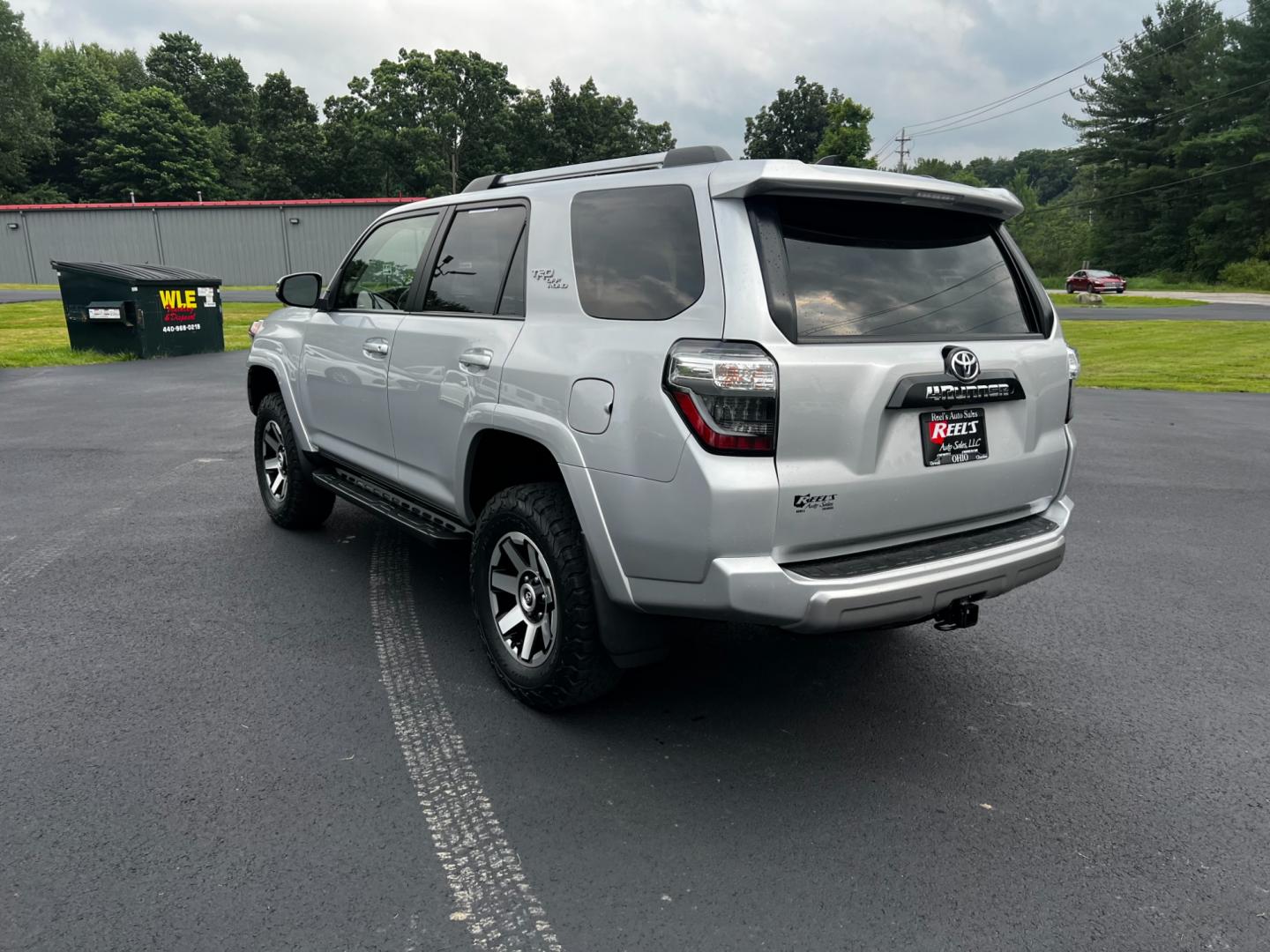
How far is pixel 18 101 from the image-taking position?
201ft

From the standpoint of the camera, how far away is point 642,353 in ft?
9.26

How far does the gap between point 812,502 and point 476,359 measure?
1.54 m

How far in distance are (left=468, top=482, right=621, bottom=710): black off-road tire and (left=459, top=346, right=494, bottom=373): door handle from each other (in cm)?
50

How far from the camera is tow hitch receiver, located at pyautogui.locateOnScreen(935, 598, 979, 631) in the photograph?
3.03 m

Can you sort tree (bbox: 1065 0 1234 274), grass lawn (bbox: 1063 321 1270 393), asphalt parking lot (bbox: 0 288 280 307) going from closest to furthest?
grass lawn (bbox: 1063 321 1270 393), asphalt parking lot (bbox: 0 288 280 307), tree (bbox: 1065 0 1234 274)

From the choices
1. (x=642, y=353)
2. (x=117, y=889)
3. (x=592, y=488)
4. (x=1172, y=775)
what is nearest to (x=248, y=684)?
(x=117, y=889)

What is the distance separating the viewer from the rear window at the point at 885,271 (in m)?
2.81

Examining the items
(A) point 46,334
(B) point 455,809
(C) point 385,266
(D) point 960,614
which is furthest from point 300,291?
(A) point 46,334

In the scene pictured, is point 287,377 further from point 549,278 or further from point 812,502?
point 812,502

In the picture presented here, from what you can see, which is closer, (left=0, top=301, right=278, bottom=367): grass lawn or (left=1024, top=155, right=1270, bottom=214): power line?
(left=0, top=301, right=278, bottom=367): grass lawn

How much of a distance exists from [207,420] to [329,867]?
8127 mm

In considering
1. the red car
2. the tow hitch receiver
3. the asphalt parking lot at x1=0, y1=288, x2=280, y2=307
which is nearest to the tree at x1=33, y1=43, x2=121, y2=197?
the asphalt parking lot at x1=0, y1=288, x2=280, y2=307

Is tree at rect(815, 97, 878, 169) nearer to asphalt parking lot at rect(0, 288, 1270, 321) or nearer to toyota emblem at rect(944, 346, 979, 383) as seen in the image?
asphalt parking lot at rect(0, 288, 1270, 321)

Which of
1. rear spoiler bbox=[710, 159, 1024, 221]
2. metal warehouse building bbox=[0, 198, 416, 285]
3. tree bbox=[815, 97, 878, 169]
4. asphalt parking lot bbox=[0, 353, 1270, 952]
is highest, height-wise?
tree bbox=[815, 97, 878, 169]
